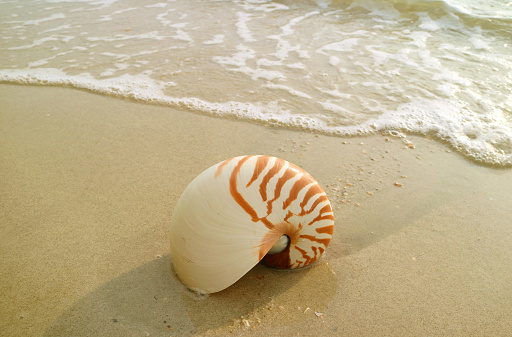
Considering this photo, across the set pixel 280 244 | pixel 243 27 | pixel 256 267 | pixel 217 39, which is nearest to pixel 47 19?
pixel 217 39

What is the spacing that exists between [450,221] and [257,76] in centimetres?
278

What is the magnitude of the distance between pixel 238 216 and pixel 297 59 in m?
3.65

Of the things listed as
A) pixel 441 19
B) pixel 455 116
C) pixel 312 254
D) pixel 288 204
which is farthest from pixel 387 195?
pixel 441 19

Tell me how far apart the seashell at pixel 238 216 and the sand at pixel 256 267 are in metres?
0.25

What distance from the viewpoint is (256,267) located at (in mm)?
2277

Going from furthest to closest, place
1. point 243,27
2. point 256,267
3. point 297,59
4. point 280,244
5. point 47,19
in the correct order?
point 47,19, point 243,27, point 297,59, point 256,267, point 280,244

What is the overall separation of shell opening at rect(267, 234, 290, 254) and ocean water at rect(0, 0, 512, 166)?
181 cm

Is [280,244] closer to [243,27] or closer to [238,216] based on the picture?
[238,216]

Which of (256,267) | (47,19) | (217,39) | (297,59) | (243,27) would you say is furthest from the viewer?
(47,19)

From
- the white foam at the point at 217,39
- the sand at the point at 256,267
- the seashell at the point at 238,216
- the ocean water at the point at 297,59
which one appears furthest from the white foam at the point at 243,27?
the seashell at the point at 238,216

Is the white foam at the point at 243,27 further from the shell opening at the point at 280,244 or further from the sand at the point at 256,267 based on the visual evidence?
the shell opening at the point at 280,244

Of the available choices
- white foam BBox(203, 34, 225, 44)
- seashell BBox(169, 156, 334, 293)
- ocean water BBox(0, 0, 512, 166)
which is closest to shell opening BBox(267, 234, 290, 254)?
seashell BBox(169, 156, 334, 293)

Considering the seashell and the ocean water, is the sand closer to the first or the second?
the seashell

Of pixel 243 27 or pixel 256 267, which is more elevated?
pixel 243 27
